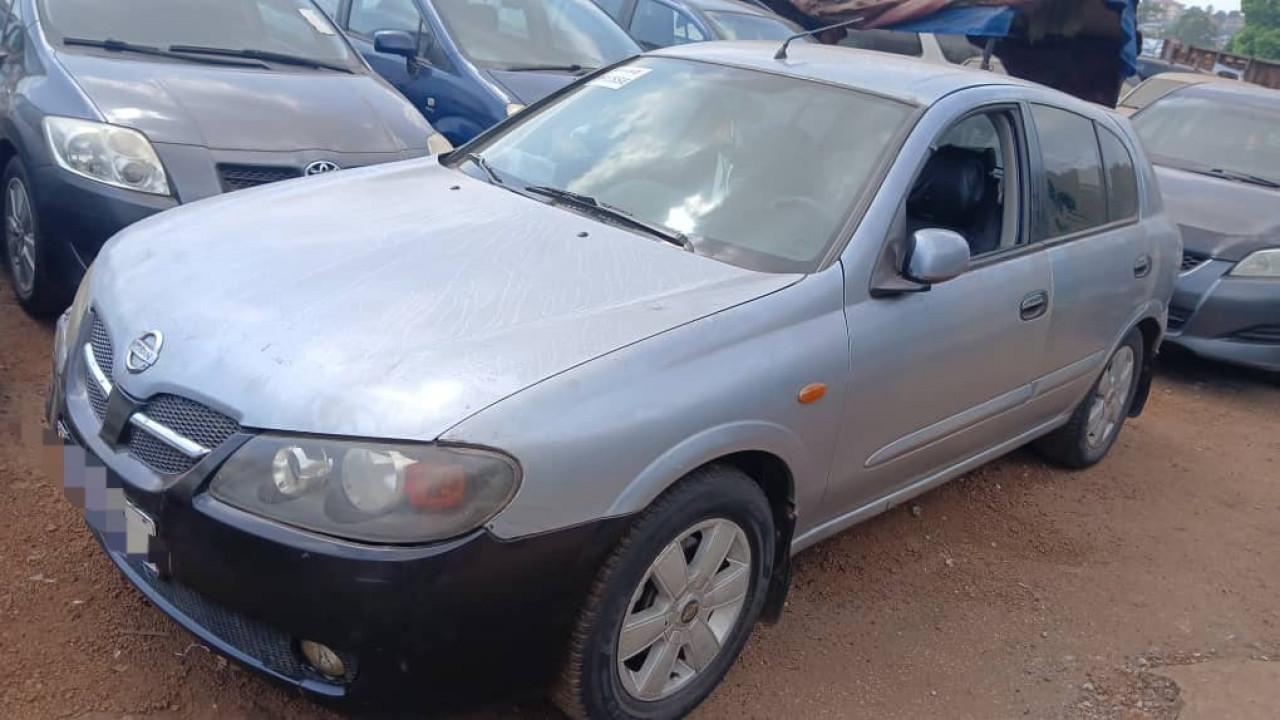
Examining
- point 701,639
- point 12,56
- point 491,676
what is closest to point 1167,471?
point 701,639

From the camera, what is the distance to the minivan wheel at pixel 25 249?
4.34m

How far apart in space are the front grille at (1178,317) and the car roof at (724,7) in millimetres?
4941

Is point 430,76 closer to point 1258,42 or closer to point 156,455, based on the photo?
point 156,455

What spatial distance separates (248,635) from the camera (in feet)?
7.89

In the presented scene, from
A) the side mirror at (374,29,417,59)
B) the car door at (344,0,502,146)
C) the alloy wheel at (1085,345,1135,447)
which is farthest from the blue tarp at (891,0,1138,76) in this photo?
the alloy wheel at (1085,345,1135,447)

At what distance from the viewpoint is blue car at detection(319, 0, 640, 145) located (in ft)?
20.6

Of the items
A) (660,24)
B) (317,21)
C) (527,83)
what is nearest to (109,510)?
(317,21)

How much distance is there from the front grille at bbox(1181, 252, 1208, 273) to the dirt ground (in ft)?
5.78

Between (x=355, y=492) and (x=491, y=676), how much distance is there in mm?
514

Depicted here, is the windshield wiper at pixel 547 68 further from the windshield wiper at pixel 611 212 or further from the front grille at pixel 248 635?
the front grille at pixel 248 635

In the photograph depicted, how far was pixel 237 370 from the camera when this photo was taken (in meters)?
2.40

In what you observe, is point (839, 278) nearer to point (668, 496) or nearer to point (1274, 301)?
point (668, 496)

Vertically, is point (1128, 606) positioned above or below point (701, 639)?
below

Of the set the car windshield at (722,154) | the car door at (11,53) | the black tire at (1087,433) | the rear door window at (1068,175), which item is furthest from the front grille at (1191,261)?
the car door at (11,53)
